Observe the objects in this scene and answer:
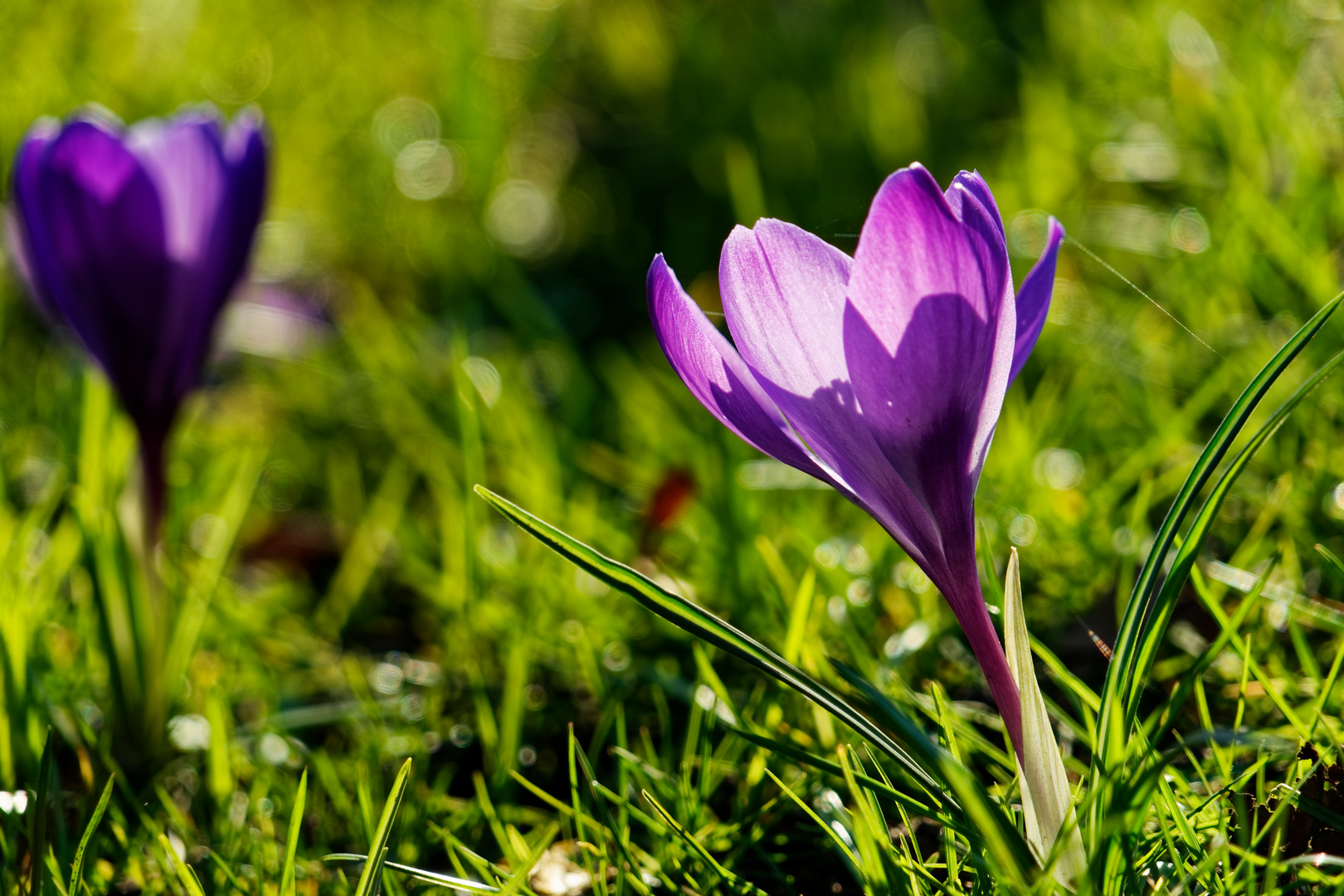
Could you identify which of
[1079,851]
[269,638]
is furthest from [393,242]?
[1079,851]

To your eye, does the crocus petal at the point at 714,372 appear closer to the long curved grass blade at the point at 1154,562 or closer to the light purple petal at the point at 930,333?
the light purple petal at the point at 930,333

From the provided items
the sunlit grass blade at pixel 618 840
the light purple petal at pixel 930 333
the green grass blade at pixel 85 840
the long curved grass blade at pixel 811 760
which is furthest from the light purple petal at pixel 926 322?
the green grass blade at pixel 85 840

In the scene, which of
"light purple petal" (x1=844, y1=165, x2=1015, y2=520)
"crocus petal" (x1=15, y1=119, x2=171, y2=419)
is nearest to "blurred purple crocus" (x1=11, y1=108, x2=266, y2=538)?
"crocus petal" (x1=15, y1=119, x2=171, y2=419)

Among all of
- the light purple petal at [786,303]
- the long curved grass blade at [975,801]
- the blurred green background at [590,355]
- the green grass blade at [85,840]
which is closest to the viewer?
the long curved grass blade at [975,801]

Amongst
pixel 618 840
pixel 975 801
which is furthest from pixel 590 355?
pixel 975 801

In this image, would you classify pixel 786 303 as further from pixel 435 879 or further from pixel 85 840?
pixel 85 840

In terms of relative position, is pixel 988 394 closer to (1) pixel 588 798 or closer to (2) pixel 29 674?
(1) pixel 588 798
